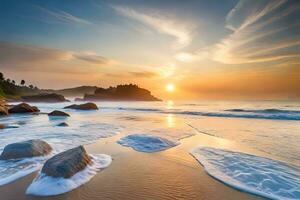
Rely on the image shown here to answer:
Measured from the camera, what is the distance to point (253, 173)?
5496 millimetres

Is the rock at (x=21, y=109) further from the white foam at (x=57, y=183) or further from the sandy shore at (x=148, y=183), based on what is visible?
the white foam at (x=57, y=183)

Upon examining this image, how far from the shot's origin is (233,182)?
4.90 meters

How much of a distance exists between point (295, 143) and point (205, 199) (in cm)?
748

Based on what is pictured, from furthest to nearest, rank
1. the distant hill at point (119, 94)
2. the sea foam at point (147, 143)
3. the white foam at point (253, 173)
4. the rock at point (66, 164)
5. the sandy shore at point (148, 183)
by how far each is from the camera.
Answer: the distant hill at point (119, 94) → the sea foam at point (147, 143) → the rock at point (66, 164) → the white foam at point (253, 173) → the sandy shore at point (148, 183)

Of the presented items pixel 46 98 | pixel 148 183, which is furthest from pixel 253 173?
pixel 46 98

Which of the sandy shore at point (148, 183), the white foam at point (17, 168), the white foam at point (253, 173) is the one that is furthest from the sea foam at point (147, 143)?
the white foam at point (17, 168)

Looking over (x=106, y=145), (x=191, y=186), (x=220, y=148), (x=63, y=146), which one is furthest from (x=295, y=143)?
(x=63, y=146)

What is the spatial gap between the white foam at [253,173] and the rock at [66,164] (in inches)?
138

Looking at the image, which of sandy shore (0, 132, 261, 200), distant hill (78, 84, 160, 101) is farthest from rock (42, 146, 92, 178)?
distant hill (78, 84, 160, 101)

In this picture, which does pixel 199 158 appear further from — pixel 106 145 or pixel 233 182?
pixel 106 145

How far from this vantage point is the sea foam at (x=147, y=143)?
8070 mm

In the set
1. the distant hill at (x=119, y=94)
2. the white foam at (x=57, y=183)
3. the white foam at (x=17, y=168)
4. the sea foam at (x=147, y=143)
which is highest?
the distant hill at (x=119, y=94)

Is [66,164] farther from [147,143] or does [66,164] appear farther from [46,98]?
[46,98]

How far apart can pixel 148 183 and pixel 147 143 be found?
3.97 meters
